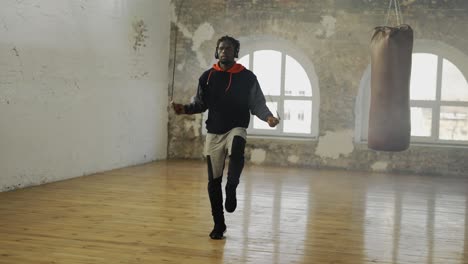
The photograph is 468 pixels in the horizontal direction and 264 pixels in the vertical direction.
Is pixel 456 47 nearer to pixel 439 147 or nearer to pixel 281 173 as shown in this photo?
pixel 439 147

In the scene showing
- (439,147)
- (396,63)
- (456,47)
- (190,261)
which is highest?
(456,47)

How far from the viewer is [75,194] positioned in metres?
6.18

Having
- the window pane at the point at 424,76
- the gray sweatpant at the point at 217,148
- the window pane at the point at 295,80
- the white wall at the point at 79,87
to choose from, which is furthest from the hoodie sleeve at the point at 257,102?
the window pane at the point at 424,76

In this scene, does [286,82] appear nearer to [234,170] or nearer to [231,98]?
[231,98]

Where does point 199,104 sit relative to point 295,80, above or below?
below

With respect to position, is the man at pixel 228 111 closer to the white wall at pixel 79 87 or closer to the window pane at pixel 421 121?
the white wall at pixel 79 87

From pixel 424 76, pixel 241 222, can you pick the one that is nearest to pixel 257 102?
pixel 241 222

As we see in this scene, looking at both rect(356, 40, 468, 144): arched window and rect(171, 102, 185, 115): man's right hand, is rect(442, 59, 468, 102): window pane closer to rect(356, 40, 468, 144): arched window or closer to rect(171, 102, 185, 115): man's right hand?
rect(356, 40, 468, 144): arched window

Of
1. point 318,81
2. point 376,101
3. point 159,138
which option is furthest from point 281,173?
point 376,101

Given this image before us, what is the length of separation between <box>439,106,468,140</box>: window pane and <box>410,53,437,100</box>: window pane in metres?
0.33

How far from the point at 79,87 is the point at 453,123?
5699mm

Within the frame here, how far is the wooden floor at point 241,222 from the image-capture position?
3939 mm

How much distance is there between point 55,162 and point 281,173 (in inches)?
127

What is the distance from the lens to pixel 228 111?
4.27m
